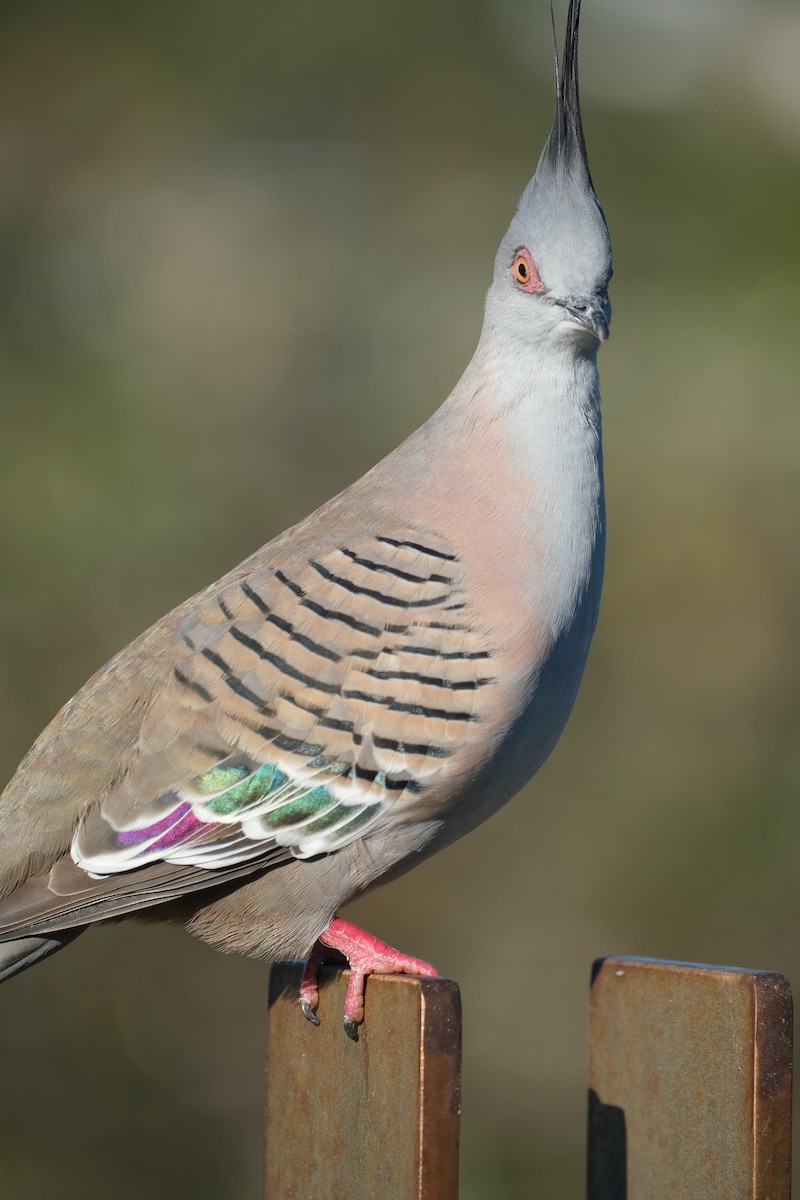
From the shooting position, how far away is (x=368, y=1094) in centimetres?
249

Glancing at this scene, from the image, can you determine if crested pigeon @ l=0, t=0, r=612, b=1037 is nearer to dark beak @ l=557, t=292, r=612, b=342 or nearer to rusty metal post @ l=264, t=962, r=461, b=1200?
dark beak @ l=557, t=292, r=612, b=342

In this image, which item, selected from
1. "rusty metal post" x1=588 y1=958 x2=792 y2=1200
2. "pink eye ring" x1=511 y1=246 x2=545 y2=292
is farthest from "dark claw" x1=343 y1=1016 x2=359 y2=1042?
"pink eye ring" x1=511 y1=246 x2=545 y2=292

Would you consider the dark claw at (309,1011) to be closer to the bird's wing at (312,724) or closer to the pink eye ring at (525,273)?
the bird's wing at (312,724)

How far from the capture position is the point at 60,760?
3361mm

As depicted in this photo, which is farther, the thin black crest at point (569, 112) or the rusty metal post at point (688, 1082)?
the thin black crest at point (569, 112)

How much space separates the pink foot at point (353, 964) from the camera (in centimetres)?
271

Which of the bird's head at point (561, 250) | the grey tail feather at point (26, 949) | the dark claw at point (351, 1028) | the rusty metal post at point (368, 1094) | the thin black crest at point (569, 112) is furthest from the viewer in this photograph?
the thin black crest at point (569, 112)

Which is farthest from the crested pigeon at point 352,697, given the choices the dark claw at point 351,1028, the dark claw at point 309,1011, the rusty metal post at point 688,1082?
the rusty metal post at point 688,1082

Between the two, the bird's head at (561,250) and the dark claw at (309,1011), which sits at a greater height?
the bird's head at (561,250)

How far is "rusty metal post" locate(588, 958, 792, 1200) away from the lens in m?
2.43

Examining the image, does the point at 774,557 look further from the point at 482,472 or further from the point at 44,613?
the point at 482,472

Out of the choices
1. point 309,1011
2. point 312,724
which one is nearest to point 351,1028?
point 309,1011

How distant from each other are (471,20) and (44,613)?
179 inches

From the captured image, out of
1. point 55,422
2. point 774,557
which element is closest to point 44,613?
point 55,422
